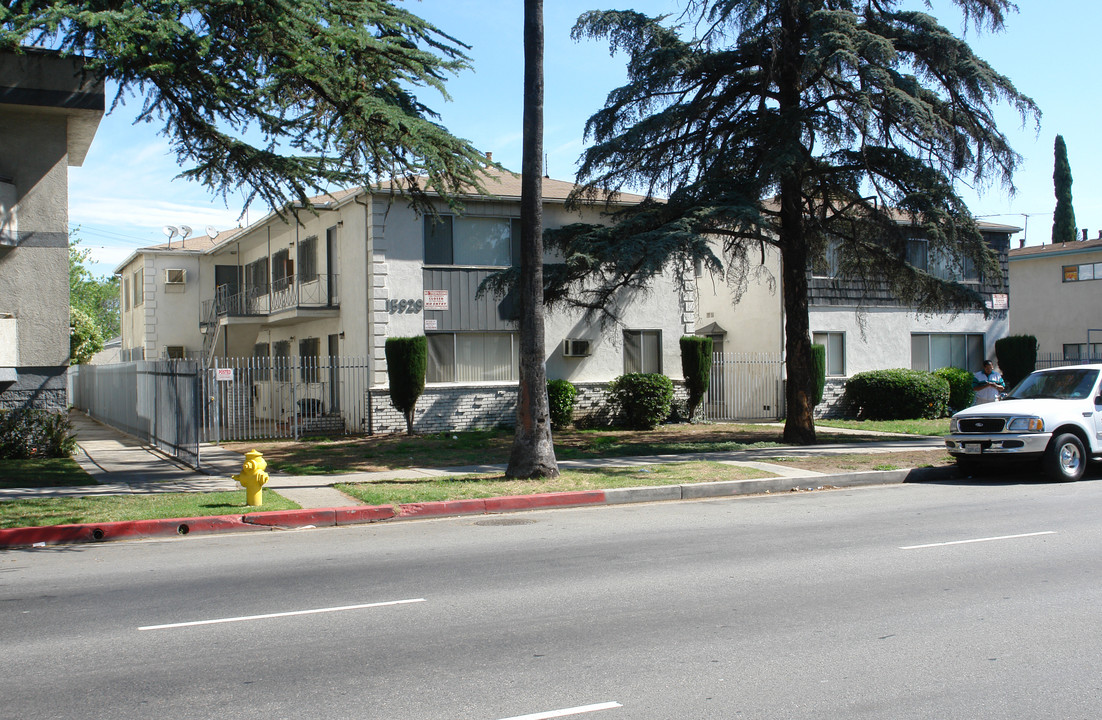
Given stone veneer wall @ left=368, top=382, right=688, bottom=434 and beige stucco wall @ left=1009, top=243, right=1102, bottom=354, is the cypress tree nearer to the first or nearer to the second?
beige stucco wall @ left=1009, top=243, right=1102, bottom=354

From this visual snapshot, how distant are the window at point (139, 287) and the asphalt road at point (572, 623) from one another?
28.1 m

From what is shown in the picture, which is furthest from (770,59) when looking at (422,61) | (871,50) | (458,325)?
(458,325)

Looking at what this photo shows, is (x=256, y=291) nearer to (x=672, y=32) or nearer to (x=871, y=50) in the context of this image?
(x=672, y=32)

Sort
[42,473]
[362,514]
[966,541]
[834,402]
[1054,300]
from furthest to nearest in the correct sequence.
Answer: [1054,300], [834,402], [42,473], [362,514], [966,541]

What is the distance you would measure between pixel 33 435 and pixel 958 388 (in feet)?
80.3

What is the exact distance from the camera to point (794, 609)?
6695mm

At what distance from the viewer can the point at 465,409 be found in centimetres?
2347

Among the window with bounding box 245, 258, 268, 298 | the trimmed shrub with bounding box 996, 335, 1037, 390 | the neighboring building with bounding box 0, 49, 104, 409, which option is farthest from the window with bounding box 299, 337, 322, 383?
the trimmed shrub with bounding box 996, 335, 1037, 390

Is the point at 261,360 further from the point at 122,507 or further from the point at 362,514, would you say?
the point at 362,514

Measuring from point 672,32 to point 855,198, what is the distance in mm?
5163

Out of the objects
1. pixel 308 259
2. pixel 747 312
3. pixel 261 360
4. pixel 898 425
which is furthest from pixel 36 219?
pixel 898 425

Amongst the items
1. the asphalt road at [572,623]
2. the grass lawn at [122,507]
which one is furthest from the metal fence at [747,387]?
the grass lawn at [122,507]

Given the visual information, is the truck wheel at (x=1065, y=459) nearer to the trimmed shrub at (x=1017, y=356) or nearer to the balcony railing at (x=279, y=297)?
the trimmed shrub at (x=1017, y=356)

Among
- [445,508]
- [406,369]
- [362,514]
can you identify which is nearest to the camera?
[362,514]
